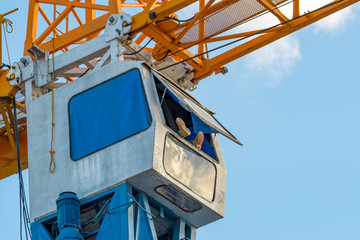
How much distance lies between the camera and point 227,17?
29.1m

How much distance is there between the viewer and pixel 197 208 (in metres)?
26.9

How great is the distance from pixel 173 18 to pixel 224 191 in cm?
471

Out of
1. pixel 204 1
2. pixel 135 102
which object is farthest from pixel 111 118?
pixel 204 1

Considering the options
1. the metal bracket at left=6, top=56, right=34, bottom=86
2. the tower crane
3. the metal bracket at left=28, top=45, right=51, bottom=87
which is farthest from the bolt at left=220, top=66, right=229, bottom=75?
the metal bracket at left=6, top=56, right=34, bottom=86

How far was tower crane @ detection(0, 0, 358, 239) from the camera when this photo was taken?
84.2 ft

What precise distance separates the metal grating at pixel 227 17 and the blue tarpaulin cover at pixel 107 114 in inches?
120

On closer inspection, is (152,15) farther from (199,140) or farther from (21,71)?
(21,71)

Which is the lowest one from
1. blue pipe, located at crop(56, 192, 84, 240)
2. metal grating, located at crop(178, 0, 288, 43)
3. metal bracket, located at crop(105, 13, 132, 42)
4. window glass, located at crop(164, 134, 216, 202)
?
blue pipe, located at crop(56, 192, 84, 240)

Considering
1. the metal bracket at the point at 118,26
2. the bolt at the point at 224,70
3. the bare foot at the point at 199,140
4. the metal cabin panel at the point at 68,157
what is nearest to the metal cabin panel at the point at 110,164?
the metal cabin panel at the point at 68,157

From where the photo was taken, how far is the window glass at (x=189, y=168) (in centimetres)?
2595

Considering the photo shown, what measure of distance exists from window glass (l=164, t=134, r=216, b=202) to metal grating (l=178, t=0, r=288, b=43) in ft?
12.5

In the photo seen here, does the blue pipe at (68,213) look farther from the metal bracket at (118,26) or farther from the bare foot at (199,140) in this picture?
the metal bracket at (118,26)

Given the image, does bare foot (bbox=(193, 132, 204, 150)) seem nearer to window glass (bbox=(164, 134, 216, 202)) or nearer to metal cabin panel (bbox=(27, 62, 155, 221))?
window glass (bbox=(164, 134, 216, 202))

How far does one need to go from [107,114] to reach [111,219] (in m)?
2.87
